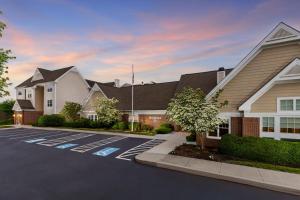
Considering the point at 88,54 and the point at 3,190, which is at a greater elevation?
the point at 88,54

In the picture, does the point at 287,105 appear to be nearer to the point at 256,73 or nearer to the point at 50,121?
the point at 256,73

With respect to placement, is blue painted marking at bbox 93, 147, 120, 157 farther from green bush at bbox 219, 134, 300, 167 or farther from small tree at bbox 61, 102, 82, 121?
small tree at bbox 61, 102, 82, 121

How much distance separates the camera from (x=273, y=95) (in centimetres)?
1369

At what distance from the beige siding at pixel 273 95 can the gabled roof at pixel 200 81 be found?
43.9 ft

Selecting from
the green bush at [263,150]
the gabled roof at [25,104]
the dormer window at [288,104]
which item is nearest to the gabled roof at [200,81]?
the dormer window at [288,104]

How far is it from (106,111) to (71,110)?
368 inches

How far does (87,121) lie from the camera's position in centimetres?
3266

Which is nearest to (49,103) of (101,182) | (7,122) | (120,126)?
(7,122)

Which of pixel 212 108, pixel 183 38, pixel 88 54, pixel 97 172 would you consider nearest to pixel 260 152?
pixel 212 108

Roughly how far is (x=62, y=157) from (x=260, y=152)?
1300 cm

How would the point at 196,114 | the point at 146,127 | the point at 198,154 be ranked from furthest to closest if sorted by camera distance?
1. the point at 146,127
2. the point at 196,114
3. the point at 198,154

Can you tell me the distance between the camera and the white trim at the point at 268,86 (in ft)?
42.0

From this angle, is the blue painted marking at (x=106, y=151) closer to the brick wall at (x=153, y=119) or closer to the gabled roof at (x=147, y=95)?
the brick wall at (x=153, y=119)

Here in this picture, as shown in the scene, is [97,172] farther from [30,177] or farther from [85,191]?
[30,177]
